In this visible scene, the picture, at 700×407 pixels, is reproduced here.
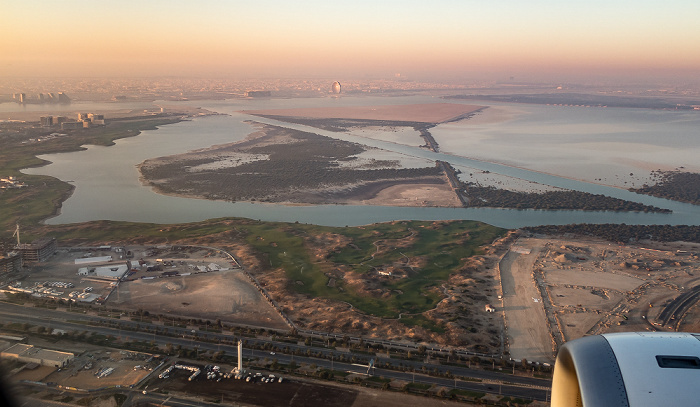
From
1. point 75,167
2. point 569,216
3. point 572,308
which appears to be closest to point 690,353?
point 572,308

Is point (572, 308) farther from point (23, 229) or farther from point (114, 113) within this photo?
point (114, 113)

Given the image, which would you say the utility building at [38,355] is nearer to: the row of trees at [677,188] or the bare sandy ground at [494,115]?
the row of trees at [677,188]

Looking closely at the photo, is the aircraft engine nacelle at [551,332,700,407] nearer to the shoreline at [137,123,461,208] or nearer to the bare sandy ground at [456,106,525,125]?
the shoreline at [137,123,461,208]

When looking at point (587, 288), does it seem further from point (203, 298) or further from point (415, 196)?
point (415, 196)

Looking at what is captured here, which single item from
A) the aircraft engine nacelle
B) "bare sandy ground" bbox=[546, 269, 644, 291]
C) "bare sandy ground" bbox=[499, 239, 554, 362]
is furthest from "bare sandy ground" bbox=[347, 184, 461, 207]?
the aircraft engine nacelle

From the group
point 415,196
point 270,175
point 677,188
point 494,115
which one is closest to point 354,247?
point 415,196

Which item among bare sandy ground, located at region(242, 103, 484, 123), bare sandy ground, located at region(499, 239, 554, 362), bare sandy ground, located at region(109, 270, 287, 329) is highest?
bare sandy ground, located at region(242, 103, 484, 123)

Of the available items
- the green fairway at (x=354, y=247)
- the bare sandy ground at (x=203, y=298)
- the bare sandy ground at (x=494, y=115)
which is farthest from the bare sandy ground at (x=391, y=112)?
the bare sandy ground at (x=203, y=298)
